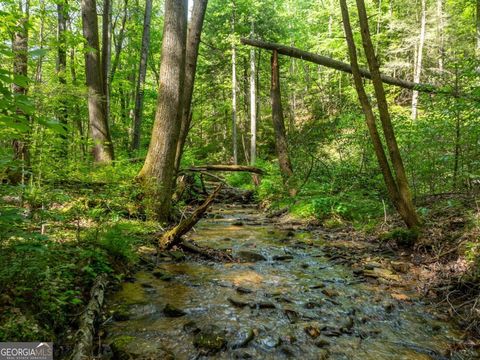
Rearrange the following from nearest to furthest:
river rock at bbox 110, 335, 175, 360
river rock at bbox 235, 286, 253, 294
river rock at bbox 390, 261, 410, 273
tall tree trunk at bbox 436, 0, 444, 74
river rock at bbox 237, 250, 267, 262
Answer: river rock at bbox 110, 335, 175, 360 < river rock at bbox 235, 286, 253, 294 < river rock at bbox 390, 261, 410, 273 < river rock at bbox 237, 250, 267, 262 < tall tree trunk at bbox 436, 0, 444, 74

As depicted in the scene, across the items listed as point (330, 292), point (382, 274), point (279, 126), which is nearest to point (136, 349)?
point (330, 292)

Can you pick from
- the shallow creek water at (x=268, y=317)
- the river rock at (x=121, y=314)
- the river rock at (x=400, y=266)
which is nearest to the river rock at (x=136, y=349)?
the shallow creek water at (x=268, y=317)

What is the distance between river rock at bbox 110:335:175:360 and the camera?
2775mm

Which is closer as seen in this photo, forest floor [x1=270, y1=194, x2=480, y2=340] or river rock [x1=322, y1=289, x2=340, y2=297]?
forest floor [x1=270, y1=194, x2=480, y2=340]

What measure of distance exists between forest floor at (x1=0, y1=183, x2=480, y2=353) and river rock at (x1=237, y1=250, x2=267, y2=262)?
4.36 feet

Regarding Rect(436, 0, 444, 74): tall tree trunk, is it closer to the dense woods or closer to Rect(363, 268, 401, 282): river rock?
the dense woods

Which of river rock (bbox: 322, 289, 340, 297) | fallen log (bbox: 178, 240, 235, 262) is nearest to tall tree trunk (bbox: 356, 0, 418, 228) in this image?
river rock (bbox: 322, 289, 340, 297)

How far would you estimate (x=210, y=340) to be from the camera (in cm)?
307

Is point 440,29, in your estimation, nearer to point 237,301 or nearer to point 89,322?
point 237,301

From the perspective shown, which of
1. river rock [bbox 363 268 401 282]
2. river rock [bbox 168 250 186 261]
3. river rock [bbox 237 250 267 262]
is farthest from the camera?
river rock [bbox 237 250 267 262]

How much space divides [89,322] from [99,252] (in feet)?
4.38

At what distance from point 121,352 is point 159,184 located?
438 cm

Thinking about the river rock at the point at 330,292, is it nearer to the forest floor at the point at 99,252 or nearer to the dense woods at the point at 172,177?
the forest floor at the point at 99,252

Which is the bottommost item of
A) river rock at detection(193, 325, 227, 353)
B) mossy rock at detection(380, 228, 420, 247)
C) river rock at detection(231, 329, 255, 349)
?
river rock at detection(231, 329, 255, 349)
